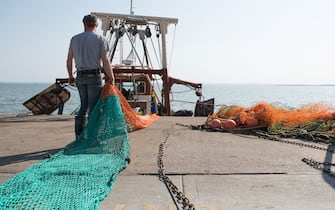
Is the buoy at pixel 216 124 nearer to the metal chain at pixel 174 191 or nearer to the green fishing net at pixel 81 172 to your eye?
the green fishing net at pixel 81 172

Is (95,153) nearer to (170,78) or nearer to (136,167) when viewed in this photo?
(136,167)

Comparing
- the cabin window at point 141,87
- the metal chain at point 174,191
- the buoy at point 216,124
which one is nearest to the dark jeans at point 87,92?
the metal chain at point 174,191

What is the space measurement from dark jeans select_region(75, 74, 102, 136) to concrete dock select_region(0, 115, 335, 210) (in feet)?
1.45

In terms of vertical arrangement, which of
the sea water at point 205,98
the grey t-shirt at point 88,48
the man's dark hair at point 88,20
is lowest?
the sea water at point 205,98

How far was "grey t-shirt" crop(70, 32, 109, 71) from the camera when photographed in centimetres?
430

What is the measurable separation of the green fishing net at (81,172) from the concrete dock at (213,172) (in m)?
0.14

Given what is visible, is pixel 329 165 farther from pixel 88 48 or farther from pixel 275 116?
pixel 88 48

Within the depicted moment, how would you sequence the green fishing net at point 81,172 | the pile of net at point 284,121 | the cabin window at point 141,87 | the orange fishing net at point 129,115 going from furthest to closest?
1. the cabin window at point 141,87
2. the pile of net at point 284,121
3. the orange fishing net at point 129,115
4. the green fishing net at point 81,172

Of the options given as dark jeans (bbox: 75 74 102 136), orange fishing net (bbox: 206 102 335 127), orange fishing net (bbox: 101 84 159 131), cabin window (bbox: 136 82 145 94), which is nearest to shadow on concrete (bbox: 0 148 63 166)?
dark jeans (bbox: 75 74 102 136)

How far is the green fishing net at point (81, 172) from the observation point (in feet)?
7.69

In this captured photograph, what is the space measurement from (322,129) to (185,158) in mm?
3058

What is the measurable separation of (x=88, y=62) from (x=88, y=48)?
188mm

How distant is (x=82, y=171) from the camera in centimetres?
298

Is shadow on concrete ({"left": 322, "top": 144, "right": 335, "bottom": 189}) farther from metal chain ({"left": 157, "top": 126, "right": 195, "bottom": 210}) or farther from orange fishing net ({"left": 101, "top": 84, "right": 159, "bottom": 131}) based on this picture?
orange fishing net ({"left": 101, "top": 84, "right": 159, "bottom": 131})
